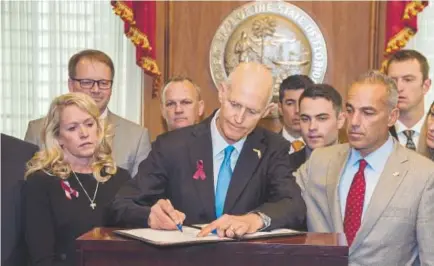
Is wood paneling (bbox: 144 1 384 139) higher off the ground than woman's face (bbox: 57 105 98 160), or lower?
higher

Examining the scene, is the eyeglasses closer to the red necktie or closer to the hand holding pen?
the red necktie

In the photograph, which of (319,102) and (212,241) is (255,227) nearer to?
(212,241)

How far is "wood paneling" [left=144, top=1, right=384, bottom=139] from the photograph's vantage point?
502 centimetres

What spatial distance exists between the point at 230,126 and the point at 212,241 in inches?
26.3

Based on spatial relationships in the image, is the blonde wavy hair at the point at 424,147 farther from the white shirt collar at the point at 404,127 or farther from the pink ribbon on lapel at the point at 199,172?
the pink ribbon on lapel at the point at 199,172

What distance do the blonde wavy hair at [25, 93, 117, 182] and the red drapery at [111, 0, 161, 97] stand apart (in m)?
1.99

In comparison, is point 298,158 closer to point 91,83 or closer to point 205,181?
point 91,83

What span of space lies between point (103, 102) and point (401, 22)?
2.32 metres

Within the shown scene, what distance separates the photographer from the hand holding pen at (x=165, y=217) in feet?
6.06

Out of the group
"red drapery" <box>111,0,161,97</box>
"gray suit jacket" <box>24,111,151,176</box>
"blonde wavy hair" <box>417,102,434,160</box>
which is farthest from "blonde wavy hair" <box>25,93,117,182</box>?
"red drapery" <box>111,0,161,97</box>

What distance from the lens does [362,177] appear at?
2.51m

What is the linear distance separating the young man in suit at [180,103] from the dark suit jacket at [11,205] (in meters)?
1.31

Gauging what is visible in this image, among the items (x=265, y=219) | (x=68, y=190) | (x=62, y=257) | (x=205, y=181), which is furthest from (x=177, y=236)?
(x=68, y=190)

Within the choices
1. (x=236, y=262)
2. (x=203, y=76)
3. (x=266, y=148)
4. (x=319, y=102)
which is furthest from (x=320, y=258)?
(x=203, y=76)
